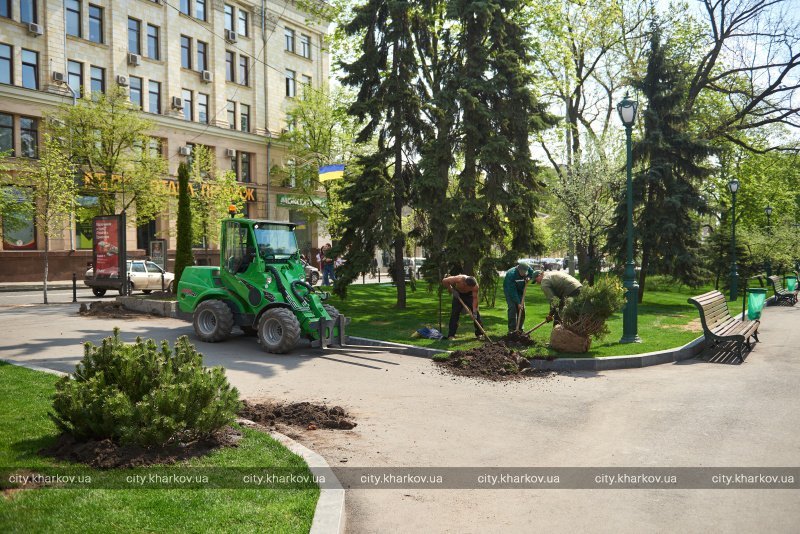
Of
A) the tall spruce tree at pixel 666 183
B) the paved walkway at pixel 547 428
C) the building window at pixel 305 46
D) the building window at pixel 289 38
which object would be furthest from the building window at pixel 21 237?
the tall spruce tree at pixel 666 183

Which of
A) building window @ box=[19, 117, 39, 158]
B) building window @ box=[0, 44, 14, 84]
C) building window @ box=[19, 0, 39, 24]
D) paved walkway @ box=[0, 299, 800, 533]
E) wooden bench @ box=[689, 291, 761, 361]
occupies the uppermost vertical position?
building window @ box=[19, 0, 39, 24]

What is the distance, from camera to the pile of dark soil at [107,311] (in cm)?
1648

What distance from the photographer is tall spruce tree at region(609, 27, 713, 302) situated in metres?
21.3

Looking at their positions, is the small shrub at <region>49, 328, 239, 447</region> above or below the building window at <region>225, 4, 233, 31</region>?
below

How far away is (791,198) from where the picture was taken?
127 ft

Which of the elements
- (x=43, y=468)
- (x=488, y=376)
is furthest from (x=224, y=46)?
(x=43, y=468)

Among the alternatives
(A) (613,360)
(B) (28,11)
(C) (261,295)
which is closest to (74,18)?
(B) (28,11)

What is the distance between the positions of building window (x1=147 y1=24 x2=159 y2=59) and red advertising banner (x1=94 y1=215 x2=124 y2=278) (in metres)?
22.0

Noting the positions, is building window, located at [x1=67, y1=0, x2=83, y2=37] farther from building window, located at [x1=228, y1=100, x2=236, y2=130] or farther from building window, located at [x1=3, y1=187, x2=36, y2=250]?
building window, located at [x1=228, y1=100, x2=236, y2=130]

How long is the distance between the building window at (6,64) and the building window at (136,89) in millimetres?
6620

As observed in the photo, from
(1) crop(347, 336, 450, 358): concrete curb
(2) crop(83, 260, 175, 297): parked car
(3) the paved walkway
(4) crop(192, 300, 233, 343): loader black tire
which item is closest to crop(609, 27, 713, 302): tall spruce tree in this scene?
(3) the paved walkway

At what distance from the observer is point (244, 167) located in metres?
43.8

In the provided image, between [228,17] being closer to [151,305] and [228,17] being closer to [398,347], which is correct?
[151,305]

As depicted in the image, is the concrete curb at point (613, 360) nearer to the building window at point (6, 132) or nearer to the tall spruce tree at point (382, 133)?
the tall spruce tree at point (382, 133)
